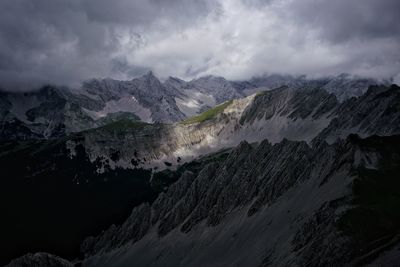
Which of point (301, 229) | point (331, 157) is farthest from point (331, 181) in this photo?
point (301, 229)

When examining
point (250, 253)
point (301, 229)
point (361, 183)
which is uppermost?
point (361, 183)

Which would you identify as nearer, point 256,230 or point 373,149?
point 373,149

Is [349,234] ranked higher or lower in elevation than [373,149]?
lower

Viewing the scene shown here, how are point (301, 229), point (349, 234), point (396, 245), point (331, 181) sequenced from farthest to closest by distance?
1. point (331, 181)
2. point (301, 229)
3. point (349, 234)
4. point (396, 245)

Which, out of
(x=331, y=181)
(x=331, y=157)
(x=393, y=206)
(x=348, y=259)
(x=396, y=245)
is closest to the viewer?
(x=396, y=245)

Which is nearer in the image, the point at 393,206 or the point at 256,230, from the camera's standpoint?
the point at 393,206

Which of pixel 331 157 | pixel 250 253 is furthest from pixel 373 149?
pixel 250 253

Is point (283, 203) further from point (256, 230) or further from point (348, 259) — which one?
point (348, 259)

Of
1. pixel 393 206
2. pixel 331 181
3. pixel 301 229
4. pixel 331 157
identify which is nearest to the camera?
pixel 393 206

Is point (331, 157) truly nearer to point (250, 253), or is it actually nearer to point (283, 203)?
point (283, 203)
